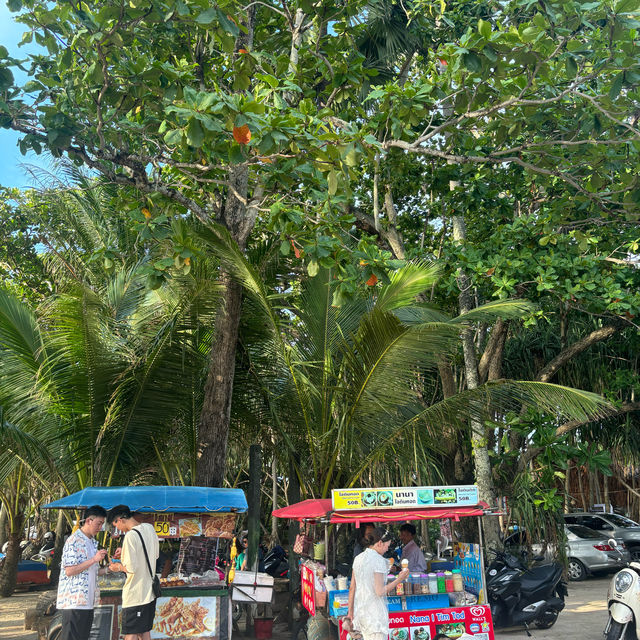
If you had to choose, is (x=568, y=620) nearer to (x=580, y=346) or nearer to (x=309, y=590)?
(x=309, y=590)

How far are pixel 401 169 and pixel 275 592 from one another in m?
7.68

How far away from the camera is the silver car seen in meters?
15.9

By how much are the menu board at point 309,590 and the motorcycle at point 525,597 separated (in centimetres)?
273

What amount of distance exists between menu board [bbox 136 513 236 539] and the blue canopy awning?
0.30 m

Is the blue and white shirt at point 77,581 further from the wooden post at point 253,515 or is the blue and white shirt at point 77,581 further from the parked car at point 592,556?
the parked car at point 592,556

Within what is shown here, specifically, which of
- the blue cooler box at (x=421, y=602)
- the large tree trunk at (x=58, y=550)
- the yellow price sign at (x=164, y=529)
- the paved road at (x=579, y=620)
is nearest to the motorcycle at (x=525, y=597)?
the paved road at (x=579, y=620)

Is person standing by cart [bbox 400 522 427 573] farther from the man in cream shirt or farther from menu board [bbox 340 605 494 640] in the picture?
the man in cream shirt

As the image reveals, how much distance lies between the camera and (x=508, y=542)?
1432 cm

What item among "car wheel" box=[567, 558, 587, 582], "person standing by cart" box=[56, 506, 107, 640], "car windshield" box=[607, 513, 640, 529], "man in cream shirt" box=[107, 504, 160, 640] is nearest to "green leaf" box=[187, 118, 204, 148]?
"person standing by cart" box=[56, 506, 107, 640]

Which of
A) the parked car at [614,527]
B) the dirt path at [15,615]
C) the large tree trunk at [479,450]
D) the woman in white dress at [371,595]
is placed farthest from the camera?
the parked car at [614,527]

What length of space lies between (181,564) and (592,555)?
38.6 ft

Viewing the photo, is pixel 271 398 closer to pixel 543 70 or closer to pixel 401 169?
pixel 401 169

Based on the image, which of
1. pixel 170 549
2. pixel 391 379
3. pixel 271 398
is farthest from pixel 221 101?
pixel 170 549

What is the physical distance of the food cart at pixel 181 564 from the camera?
726 cm
